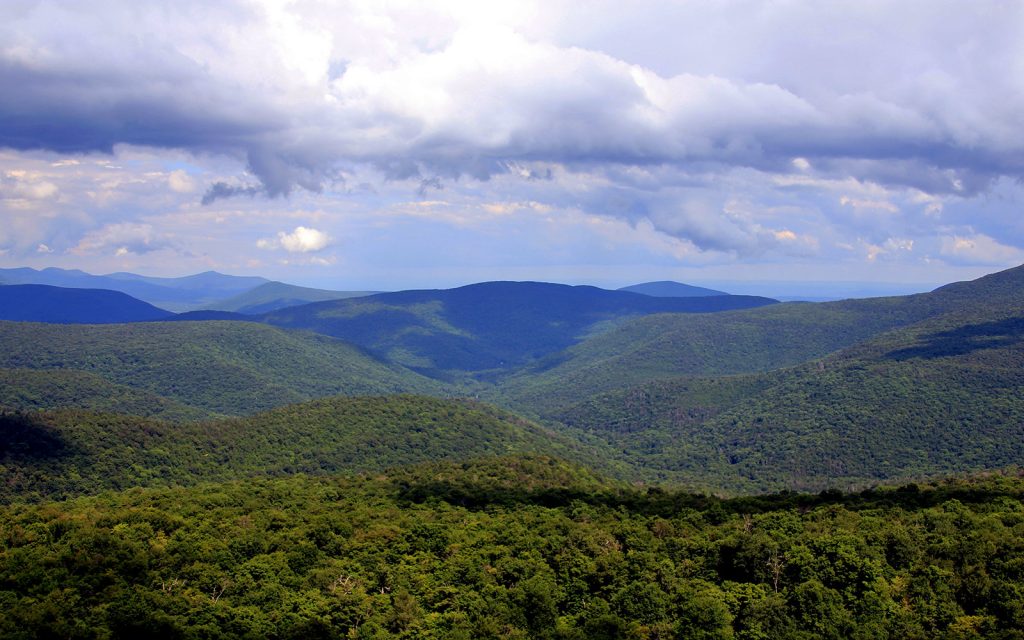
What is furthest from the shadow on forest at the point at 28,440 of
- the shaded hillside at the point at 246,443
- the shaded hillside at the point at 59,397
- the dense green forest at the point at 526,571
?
the shaded hillside at the point at 59,397

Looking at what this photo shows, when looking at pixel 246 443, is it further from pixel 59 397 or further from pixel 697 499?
pixel 697 499

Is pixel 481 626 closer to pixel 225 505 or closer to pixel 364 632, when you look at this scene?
pixel 364 632

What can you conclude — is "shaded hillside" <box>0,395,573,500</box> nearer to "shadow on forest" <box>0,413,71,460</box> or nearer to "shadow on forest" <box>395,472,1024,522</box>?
"shadow on forest" <box>0,413,71,460</box>

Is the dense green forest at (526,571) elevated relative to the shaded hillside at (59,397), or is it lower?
elevated

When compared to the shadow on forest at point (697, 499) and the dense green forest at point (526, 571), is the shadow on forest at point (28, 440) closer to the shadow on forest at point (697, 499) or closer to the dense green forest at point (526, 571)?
the dense green forest at point (526, 571)

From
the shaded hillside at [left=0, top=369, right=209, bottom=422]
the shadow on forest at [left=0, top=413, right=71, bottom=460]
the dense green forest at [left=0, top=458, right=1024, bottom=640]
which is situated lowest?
the shaded hillside at [left=0, top=369, right=209, bottom=422]

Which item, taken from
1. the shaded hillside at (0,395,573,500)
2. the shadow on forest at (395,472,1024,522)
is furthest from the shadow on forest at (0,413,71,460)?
the shadow on forest at (395,472,1024,522)

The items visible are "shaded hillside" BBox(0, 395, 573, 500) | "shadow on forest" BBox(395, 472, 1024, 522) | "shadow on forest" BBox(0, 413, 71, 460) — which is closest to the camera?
"shadow on forest" BBox(395, 472, 1024, 522)
